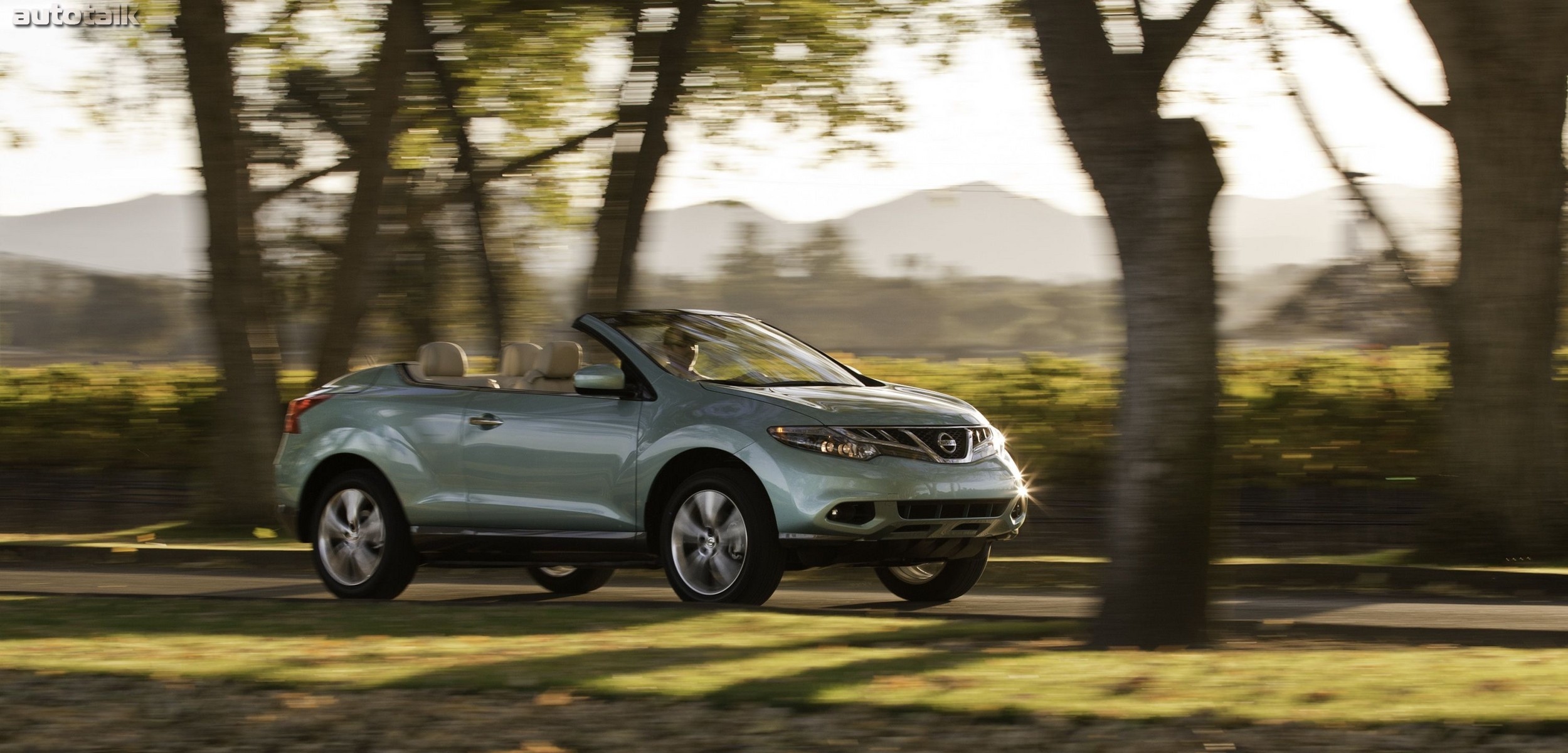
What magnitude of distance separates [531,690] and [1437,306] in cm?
1198

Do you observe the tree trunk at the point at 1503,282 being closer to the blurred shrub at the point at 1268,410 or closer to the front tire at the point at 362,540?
the blurred shrub at the point at 1268,410

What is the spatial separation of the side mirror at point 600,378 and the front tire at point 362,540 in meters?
1.69

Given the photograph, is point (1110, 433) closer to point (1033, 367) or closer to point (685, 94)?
point (1033, 367)

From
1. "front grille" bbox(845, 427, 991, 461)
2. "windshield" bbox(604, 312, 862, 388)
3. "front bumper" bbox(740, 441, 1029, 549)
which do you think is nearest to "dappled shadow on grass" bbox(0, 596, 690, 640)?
"front bumper" bbox(740, 441, 1029, 549)

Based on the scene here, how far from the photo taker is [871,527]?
9.66 metres

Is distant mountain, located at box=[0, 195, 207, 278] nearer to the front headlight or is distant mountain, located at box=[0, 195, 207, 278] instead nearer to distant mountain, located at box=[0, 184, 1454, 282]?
Result: distant mountain, located at box=[0, 184, 1454, 282]

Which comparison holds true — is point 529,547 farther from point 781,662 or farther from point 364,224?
point 364,224

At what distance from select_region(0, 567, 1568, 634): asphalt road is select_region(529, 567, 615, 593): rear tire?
0.29 ft

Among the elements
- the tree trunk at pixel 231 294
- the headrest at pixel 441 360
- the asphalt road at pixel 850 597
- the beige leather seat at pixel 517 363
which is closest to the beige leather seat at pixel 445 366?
the headrest at pixel 441 360

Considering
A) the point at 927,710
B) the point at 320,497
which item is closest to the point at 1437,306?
the point at 320,497

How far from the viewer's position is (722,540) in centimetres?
1001

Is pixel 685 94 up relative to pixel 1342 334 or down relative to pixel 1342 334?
up

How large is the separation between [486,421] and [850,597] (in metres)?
2.82

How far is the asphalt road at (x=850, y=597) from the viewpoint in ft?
35.2
